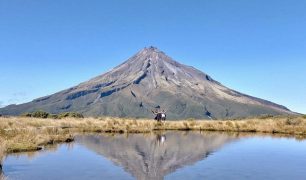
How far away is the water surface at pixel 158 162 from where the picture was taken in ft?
70.9

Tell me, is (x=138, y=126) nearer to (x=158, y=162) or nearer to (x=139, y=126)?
(x=139, y=126)

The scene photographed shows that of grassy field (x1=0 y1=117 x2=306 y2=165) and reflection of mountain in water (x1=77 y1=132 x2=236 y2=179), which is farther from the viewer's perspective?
grassy field (x1=0 y1=117 x2=306 y2=165)

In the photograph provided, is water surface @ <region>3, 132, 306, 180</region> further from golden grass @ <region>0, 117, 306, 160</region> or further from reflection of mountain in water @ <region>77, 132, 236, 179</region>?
golden grass @ <region>0, 117, 306, 160</region>

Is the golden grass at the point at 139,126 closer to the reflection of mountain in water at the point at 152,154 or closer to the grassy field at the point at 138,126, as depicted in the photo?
the grassy field at the point at 138,126

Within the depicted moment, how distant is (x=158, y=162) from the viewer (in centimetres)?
2572

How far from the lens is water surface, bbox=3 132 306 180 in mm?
21609

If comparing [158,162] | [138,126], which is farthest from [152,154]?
[138,126]

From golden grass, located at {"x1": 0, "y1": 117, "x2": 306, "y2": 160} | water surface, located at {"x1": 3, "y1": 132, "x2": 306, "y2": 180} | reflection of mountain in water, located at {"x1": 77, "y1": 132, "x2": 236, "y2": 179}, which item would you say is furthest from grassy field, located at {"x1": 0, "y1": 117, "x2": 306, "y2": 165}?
water surface, located at {"x1": 3, "y1": 132, "x2": 306, "y2": 180}

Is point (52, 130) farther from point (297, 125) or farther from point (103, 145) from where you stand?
point (297, 125)

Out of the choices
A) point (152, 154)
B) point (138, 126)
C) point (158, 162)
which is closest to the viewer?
point (158, 162)

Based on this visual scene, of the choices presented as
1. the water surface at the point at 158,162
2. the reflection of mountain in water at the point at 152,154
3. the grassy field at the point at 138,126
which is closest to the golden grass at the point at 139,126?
the grassy field at the point at 138,126

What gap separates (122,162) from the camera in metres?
25.7

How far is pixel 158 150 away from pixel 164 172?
9.49m

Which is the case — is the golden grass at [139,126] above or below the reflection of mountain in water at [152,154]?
above
